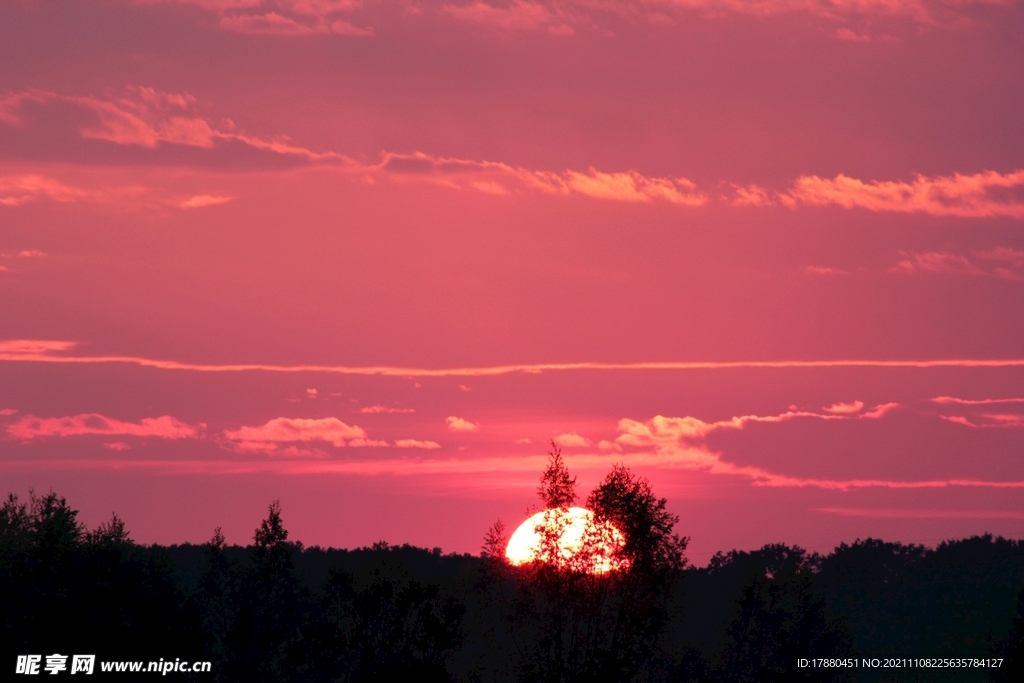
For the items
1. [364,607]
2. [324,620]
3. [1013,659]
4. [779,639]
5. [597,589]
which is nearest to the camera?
[597,589]

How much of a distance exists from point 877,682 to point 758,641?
2764 inches

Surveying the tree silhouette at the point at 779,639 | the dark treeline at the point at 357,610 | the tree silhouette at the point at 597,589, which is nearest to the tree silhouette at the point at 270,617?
the dark treeline at the point at 357,610

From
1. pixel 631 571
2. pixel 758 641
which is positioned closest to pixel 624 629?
pixel 631 571

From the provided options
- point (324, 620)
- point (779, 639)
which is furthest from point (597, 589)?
point (779, 639)

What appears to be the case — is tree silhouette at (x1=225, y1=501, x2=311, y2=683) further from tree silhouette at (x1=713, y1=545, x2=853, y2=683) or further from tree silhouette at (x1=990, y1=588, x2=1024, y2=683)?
tree silhouette at (x1=990, y1=588, x2=1024, y2=683)

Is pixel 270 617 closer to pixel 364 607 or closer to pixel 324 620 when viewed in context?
pixel 324 620

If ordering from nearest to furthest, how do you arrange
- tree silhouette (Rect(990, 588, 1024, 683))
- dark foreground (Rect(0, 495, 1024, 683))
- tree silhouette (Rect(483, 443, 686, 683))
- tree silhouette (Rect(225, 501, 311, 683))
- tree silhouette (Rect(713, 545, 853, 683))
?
dark foreground (Rect(0, 495, 1024, 683)) < tree silhouette (Rect(483, 443, 686, 683)) < tree silhouette (Rect(225, 501, 311, 683)) < tree silhouette (Rect(990, 588, 1024, 683)) < tree silhouette (Rect(713, 545, 853, 683))

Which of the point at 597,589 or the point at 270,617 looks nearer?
the point at 597,589

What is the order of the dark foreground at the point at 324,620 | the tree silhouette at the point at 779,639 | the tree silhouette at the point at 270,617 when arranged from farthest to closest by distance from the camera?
the tree silhouette at the point at 779,639 < the tree silhouette at the point at 270,617 < the dark foreground at the point at 324,620

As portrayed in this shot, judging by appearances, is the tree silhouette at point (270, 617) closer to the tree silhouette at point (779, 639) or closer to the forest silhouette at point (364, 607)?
the forest silhouette at point (364, 607)

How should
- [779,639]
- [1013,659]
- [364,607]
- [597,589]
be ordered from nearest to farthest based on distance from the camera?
[597,589] → [364,607] → [1013,659] → [779,639]

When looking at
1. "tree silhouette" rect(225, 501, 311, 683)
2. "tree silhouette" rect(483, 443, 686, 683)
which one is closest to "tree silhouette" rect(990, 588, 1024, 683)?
"tree silhouette" rect(483, 443, 686, 683)

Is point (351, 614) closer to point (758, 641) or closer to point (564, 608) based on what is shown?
point (564, 608)

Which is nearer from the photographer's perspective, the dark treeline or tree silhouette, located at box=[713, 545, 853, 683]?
the dark treeline
